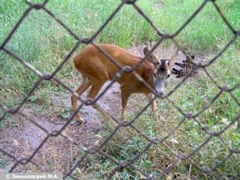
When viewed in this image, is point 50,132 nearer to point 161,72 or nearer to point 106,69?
point 106,69

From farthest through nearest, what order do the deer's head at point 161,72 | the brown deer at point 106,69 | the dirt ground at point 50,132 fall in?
the brown deer at point 106,69 < the deer's head at point 161,72 < the dirt ground at point 50,132

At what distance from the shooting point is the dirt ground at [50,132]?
319 centimetres

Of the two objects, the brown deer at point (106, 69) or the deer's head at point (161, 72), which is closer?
the deer's head at point (161, 72)

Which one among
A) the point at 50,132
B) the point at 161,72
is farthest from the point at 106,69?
the point at 50,132

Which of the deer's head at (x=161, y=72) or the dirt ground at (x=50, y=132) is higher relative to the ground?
the deer's head at (x=161, y=72)

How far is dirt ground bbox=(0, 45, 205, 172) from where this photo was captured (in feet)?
10.5

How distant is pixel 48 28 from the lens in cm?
545

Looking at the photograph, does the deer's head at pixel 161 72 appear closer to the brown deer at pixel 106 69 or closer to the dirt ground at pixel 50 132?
the brown deer at pixel 106 69

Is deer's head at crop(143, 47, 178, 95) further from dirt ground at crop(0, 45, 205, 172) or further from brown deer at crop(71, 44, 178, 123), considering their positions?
dirt ground at crop(0, 45, 205, 172)

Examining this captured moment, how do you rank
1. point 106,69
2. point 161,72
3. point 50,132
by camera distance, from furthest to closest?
point 106,69, point 161,72, point 50,132

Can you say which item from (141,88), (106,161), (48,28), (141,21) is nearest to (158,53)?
(141,21)

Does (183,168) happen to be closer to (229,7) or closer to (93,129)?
(93,129)

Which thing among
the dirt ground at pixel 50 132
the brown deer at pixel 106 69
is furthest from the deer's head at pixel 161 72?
the dirt ground at pixel 50 132

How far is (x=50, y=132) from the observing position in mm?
3535
